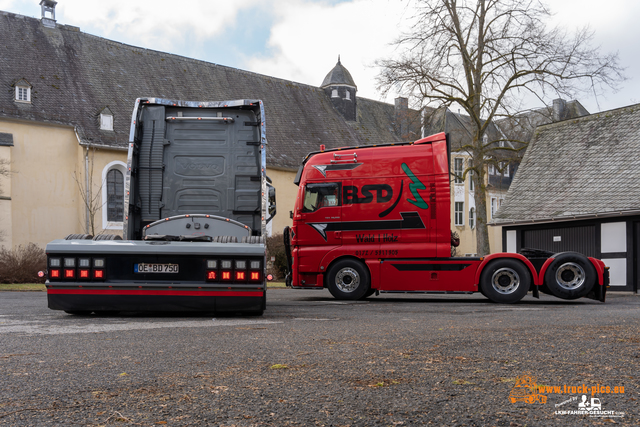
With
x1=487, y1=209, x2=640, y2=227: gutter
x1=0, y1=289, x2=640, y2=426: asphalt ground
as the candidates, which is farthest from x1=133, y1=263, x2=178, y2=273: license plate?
x1=487, y1=209, x2=640, y2=227: gutter

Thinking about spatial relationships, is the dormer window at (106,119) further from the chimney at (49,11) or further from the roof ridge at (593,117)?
Answer: the roof ridge at (593,117)

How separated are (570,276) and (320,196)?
5.14 metres

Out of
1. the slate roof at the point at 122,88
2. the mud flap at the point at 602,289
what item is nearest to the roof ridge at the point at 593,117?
the mud flap at the point at 602,289

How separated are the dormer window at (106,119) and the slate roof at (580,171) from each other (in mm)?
18801

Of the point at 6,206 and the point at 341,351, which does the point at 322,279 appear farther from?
the point at 6,206

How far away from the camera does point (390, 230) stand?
12.4 m

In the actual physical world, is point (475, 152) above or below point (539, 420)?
above

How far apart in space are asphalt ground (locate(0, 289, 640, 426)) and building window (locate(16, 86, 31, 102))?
79.6 ft

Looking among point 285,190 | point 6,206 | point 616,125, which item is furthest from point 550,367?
point 285,190

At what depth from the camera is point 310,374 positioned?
3771 mm

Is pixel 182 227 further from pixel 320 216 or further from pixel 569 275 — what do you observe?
pixel 569 275

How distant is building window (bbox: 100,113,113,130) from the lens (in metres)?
29.2

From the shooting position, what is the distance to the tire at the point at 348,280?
12391 mm

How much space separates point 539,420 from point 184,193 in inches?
290
